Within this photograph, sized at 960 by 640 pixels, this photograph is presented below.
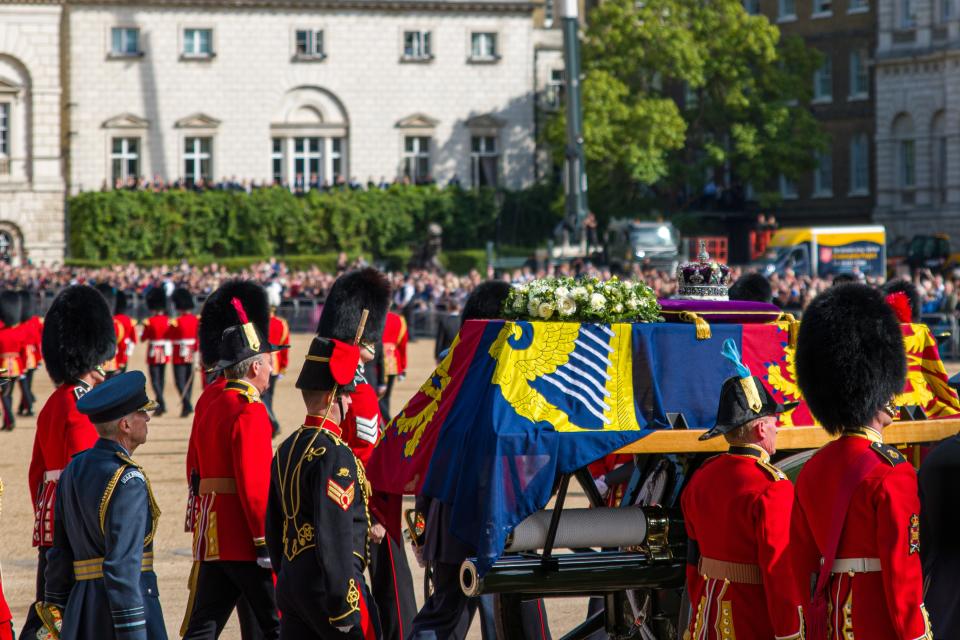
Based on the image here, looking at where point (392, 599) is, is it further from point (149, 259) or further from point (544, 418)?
point (149, 259)

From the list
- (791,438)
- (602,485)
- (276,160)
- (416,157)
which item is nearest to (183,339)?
(602,485)

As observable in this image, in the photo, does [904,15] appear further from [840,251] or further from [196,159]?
[196,159]

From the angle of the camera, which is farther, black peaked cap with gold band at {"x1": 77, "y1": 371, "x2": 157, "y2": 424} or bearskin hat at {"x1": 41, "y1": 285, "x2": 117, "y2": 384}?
bearskin hat at {"x1": 41, "y1": 285, "x2": 117, "y2": 384}

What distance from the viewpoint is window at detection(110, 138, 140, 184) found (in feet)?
173

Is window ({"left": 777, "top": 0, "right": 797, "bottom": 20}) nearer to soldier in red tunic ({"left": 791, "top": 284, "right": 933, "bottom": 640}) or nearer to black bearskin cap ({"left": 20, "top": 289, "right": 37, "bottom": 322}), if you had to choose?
black bearskin cap ({"left": 20, "top": 289, "right": 37, "bottom": 322})

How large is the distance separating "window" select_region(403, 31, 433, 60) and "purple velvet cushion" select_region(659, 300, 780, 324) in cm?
4795

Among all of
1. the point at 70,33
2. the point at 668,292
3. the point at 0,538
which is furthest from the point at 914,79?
the point at 0,538

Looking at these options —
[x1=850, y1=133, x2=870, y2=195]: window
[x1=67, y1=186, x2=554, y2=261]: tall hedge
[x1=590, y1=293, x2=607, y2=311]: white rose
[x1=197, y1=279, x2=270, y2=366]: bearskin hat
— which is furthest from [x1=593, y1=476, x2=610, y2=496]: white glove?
[x1=850, y1=133, x2=870, y2=195]: window

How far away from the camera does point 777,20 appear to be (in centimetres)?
5422

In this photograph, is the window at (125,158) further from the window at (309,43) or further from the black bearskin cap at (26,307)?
the black bearskin cap at (26,307)

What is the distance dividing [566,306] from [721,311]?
90 cm

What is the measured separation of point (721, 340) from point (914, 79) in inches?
1752

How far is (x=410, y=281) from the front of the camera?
37.5 meters

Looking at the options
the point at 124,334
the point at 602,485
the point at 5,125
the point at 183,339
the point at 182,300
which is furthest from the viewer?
the point at 5,125
